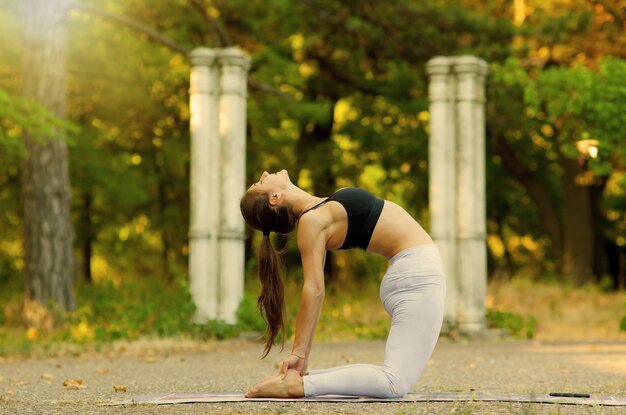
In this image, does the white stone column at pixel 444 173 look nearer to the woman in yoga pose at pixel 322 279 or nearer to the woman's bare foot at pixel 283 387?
the woman in yoga pose at pixel 322 279

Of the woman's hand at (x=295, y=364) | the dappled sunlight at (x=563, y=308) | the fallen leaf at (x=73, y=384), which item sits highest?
the woman's hand at (x=295, y=364)

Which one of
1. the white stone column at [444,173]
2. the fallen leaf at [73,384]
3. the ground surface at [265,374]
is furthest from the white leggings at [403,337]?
the white stone column at [444,173]

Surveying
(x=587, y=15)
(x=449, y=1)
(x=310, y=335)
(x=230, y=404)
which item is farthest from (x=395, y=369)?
(x=449, y=1)

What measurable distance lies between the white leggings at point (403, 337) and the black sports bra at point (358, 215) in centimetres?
24

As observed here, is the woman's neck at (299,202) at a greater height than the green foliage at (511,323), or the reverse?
the woman's neck at (299,202)

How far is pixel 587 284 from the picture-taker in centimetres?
1975

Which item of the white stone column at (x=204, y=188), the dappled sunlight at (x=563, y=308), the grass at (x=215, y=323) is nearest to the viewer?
the grass at (x=215, y=323)

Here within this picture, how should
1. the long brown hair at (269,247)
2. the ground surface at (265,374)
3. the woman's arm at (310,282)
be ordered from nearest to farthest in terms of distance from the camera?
the ground surface at (265,374) < the woman's arm at (310,282) < the long brown hair at (269,247)

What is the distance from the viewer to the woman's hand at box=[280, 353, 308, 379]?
5.59 metres

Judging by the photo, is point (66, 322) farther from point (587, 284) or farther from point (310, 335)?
point (587, 284)

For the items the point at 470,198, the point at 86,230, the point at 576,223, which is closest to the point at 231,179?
the point at 470,198

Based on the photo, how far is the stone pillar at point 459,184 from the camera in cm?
1245

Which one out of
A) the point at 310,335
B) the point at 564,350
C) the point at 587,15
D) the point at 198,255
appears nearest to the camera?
the point at 310,335

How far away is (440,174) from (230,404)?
24.4 feet
